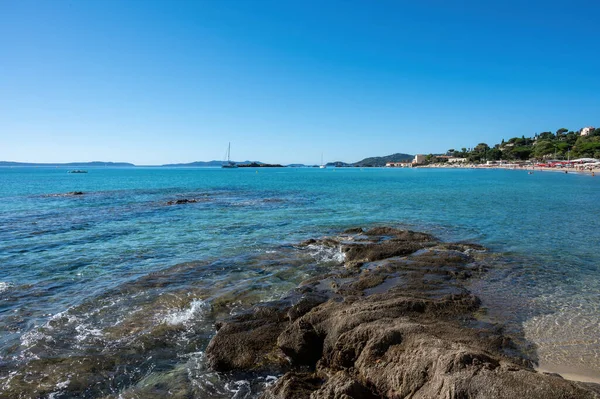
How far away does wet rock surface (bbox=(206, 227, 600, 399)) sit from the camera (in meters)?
4.70

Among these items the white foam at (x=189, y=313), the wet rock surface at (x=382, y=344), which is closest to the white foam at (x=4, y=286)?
the white foam at (x=189, y=313)

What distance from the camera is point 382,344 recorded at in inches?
246

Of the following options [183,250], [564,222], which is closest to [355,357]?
[183,250]

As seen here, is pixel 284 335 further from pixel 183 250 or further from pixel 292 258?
pixel 183 250

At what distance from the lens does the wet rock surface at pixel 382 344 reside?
4699 millimetres

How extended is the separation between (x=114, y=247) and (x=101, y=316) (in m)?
9.42

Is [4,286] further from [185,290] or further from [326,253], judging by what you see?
[326,253]

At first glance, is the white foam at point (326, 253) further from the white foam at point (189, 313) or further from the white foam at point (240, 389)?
the white foam at point (240, 389)

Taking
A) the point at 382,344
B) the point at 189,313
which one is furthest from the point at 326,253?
the point at 382,344

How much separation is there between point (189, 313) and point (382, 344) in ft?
19.3

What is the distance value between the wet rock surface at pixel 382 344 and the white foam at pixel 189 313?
1311 millimetres

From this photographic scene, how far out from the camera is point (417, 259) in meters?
14.0

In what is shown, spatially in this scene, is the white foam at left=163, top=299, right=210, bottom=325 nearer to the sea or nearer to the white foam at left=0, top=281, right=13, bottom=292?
the sea

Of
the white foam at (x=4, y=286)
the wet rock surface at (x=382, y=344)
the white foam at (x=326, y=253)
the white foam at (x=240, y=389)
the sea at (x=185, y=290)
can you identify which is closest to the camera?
the wet rock surface at (x=382, y=344)
